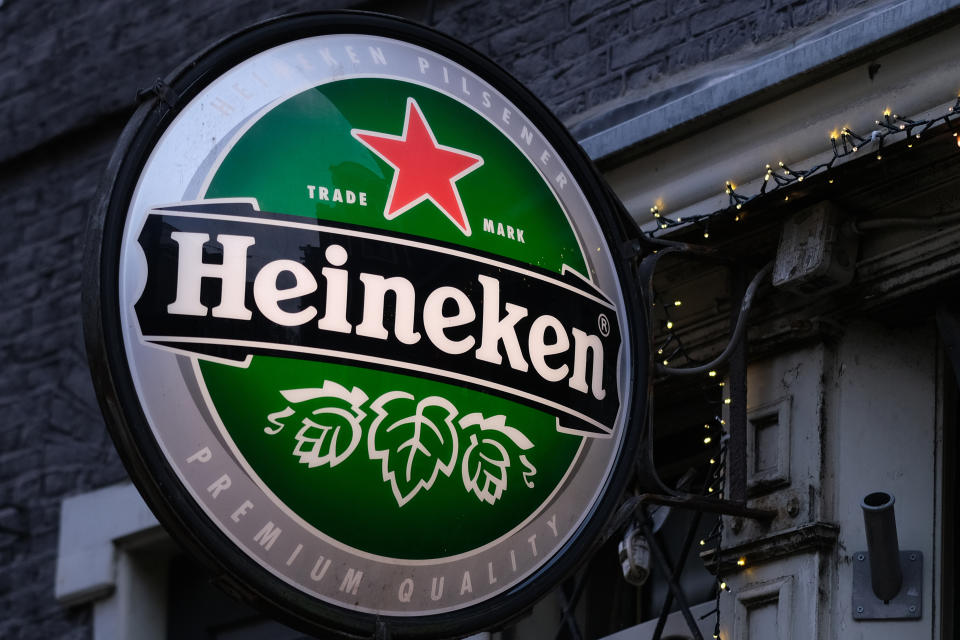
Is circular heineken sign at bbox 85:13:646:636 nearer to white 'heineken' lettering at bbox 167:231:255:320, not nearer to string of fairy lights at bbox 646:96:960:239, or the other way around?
white 'heineken' lettering at bbox 167:231:255:320

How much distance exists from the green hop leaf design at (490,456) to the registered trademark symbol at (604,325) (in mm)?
396

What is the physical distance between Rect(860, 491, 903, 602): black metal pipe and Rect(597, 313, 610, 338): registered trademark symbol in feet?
2.65

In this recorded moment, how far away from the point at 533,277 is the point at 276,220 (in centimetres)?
70

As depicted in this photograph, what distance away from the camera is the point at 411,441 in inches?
169

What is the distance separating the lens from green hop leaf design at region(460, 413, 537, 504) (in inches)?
172

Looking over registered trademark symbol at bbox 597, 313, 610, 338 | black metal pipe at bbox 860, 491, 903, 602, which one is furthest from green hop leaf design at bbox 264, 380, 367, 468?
black metal pipe at bbox 860, 491, 903, 602

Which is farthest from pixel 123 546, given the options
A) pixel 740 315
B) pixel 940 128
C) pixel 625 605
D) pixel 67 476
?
pixel 940 128

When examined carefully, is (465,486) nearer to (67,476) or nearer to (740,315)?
(740,315)

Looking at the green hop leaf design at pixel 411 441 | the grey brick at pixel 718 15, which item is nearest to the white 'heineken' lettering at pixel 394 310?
the green hop leaf design at pixel 411 441

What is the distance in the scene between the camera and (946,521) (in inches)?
199

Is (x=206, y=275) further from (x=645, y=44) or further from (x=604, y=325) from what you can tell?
(x=645, y=44)

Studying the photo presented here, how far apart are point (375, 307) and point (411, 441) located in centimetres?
32

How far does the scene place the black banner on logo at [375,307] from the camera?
13.6 ft

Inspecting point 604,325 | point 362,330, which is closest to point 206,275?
point 362,330
